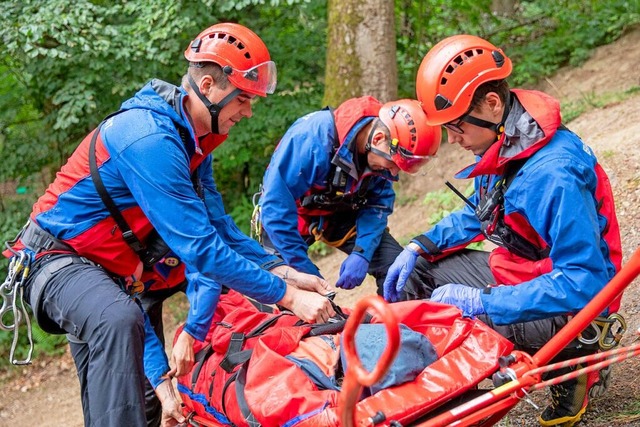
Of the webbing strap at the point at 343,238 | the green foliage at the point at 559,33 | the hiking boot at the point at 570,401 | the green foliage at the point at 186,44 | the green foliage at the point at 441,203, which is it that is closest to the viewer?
the hiking boot at the point at 570,401

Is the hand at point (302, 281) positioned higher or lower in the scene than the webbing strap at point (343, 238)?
higher

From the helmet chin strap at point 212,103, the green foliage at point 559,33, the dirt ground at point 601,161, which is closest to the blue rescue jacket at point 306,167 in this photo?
the helmet chin strap at point 212,103

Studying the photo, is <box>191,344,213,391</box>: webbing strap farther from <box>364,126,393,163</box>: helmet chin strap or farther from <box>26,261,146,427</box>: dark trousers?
<box>364,126,393,163</box>: helmet chin strap

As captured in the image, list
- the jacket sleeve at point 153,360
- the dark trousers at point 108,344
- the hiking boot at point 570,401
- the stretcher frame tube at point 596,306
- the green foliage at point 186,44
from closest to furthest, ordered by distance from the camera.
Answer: the stretcher frame tube at point 596,306
the dark trousers at point 108,344
the hiking boot at point 570,401
the jacket sleeve at point 153,360
the green foliage at point 186,44

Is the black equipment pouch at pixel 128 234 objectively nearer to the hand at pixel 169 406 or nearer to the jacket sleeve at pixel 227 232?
the jacket sleeve at pixel 227 232

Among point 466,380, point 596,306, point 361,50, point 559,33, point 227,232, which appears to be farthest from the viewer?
point 559,33

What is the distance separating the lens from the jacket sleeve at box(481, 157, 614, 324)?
10.4 ft

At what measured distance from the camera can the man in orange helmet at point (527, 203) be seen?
10.6 ft

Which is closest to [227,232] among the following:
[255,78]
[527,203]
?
[255,78]

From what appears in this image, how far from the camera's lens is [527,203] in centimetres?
332

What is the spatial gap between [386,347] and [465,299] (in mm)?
1421

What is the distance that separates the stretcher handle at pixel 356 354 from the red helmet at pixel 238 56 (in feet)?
6.06

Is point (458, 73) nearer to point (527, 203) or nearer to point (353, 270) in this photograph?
point (527, 203)

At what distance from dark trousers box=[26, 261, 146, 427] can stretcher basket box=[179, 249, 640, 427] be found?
0.62m
